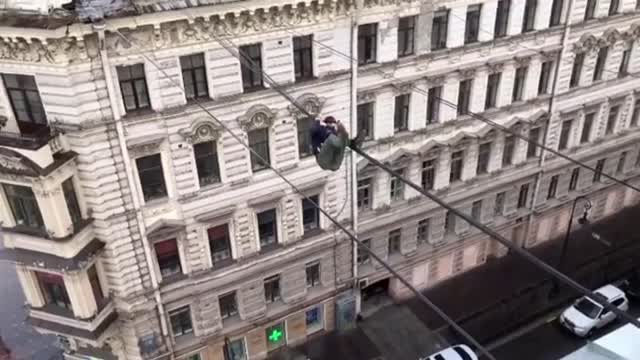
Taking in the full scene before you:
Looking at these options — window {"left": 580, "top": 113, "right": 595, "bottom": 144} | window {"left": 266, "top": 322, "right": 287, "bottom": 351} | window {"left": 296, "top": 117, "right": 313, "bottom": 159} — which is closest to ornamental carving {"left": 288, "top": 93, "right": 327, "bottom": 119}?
window {"left": 296, "top": 117, "right": 313, "bottom": 159}

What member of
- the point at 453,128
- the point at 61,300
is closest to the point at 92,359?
the point at 61,300

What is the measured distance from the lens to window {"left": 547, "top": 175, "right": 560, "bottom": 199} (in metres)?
35.1

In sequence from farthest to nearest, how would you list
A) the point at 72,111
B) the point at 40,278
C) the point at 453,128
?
the point at 453,128 < the point at 40,278 < the point at 72,111

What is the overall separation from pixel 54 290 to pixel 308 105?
42.7 feet

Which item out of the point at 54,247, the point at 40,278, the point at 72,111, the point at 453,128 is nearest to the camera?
the point at 72,111

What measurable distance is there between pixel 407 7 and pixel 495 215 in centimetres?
1465

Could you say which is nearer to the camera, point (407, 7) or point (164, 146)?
point (164, 146)

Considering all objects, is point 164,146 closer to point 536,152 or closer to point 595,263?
point 536,152

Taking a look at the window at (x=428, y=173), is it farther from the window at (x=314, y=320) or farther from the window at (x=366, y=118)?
the window at (x=314, y=320)

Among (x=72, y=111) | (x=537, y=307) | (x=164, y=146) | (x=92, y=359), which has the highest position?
(x=72, y=111)

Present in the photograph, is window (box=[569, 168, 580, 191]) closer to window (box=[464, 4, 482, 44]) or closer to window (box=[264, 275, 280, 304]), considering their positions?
window (box=[464, 4, 482, 44])

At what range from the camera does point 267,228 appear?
27.0 meters

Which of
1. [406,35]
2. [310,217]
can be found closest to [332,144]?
[406,35]

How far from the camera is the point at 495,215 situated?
112 ft
